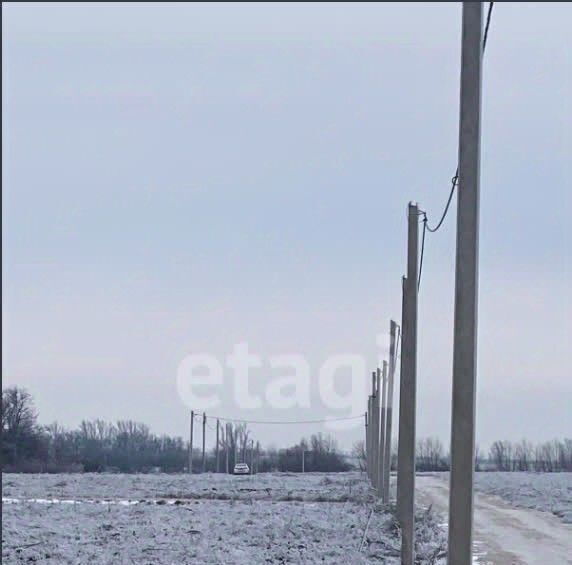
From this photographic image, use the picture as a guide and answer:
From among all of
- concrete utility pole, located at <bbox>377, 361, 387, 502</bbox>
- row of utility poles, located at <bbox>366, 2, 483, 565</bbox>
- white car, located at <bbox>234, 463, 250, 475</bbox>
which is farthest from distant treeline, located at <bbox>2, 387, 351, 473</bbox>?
row of utility poles, located at <bbox>366, 2, 483, 565</bbox>

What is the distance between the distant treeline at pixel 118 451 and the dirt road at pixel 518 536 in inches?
1679

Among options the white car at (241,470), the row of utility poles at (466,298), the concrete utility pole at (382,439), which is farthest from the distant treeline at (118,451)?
the row of utility poles at (466,298)

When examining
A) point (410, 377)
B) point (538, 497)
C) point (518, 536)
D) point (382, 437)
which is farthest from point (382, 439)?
point (410, 377)

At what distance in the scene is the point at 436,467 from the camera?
3986 inches

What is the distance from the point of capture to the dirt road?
20556 mm

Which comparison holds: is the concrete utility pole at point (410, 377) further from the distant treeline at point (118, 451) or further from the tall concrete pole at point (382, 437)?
the distant treeline at point (118, 451)

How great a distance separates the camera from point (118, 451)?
10819cm

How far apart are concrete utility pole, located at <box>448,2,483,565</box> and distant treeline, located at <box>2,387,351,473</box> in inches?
2483

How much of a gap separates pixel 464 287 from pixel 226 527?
48.1 ft

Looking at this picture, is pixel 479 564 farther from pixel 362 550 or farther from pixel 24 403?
pixel 24 403

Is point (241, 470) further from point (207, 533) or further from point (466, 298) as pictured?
point (466, 298)

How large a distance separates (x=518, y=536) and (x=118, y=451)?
281 feet

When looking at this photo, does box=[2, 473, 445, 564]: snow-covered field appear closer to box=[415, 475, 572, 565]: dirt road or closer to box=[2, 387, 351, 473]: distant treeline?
box=[415, 475, 572, 565]: dirt road

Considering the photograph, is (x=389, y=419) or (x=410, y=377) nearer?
(x=410, y=377)
